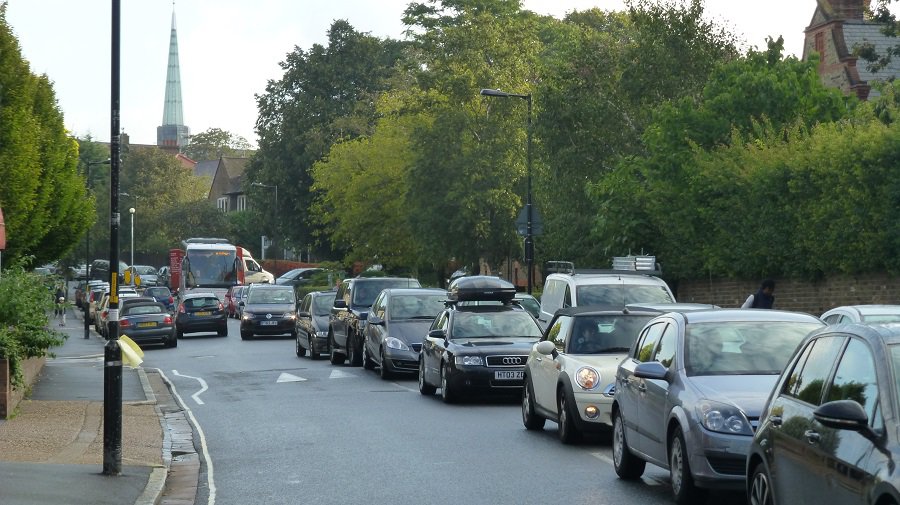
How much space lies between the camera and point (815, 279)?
1214 inches

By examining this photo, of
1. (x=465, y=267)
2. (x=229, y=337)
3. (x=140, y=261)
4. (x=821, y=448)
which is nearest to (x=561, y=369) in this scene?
(x=821, y=448)

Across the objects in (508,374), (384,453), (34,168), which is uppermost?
(34,168)

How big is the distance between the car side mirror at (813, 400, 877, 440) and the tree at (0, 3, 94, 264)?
827 inches

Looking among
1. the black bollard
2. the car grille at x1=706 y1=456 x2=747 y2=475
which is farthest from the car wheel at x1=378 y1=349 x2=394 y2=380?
the car grille at x1=706 y1=456 x2=747 y2=475

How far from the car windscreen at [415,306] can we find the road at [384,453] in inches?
65.1

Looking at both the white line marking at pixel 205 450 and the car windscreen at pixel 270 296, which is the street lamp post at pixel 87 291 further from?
the white line marking at pixel 205 450

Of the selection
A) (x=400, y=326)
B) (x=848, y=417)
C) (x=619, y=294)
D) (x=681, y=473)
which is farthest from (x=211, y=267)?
(x=848, y=417)

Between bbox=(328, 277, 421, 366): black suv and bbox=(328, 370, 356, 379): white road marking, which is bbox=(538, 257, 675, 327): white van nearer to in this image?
bbox=(328, 370, 356, 379): white road marking

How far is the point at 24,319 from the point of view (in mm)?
19531

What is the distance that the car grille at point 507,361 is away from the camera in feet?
68.3

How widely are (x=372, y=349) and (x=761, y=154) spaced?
1076 centimetres

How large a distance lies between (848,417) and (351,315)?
2499 centimetres

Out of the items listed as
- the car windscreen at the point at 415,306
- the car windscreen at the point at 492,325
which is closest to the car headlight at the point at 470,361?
the car windscreen at the point at 492,325

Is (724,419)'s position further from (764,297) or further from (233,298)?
(233,298)
